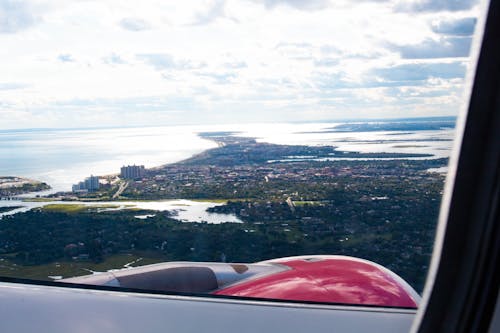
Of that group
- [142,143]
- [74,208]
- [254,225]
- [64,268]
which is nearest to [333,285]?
[254,225]

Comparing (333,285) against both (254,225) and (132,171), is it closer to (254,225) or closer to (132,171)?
(254,225)

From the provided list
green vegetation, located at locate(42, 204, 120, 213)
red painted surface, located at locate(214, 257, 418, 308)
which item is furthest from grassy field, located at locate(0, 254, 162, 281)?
red painted surface, located at locate(214, 257, 418, 308)

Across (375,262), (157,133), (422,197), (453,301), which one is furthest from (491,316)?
(157,133)

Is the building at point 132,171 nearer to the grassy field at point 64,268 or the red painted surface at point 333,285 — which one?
the grassy field at point 64,268

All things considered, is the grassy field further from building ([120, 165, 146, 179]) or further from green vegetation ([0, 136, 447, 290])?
building ([120, 165, 146, 179])

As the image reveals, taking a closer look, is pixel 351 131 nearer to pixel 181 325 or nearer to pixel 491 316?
pixel 181 325

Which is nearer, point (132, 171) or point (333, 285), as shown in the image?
point (333, 285)
